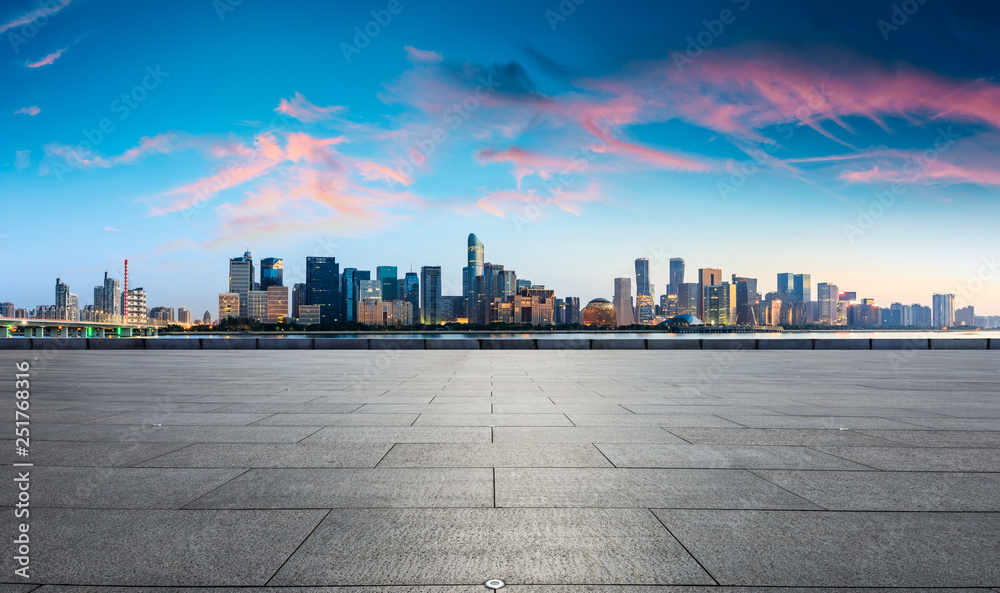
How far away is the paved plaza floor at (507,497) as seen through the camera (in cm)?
→ 360

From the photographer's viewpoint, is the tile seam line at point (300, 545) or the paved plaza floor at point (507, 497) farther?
the paved plaza floor at point (507, 497)

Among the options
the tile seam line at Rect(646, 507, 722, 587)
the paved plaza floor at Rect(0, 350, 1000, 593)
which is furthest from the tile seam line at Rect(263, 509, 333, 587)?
the tile seam line at Rect(646, 507, 722, 587)

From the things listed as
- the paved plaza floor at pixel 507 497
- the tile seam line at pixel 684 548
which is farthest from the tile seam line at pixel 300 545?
the tile seam line at pixel 684 548

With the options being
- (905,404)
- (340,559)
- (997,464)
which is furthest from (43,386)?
(905,404)

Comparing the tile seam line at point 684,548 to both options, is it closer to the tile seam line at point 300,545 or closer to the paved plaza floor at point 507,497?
the paved plaza floor at point 507,497

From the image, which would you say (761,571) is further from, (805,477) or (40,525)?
(40,525)

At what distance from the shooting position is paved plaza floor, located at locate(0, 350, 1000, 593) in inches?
142

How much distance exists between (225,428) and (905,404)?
42.9 feet

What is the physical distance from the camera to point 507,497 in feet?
16.5

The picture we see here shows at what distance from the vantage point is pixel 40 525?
442 cm

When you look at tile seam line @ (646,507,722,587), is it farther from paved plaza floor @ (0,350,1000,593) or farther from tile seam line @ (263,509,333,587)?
tile seam line @ (263,509,333,587)

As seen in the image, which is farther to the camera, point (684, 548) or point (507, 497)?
point (507, 497)

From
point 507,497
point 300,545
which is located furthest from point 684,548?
point 300,545

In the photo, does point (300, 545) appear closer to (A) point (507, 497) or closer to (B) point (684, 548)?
(A) point (507, 497)
